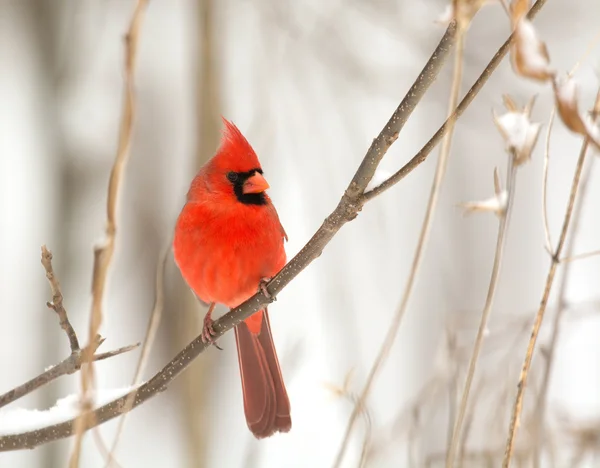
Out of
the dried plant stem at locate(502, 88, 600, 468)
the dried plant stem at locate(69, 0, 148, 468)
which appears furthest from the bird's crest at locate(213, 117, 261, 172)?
the dried plant stem at locate(69, 0, 148, 468)

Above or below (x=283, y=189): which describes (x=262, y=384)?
below

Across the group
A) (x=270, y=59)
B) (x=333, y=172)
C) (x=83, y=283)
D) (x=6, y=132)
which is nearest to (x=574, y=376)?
(x=333, y=172)

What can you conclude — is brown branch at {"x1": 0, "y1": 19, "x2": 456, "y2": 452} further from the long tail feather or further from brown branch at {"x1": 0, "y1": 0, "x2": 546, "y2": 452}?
the long tail feather

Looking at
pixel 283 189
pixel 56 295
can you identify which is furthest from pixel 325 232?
pixel 283 189

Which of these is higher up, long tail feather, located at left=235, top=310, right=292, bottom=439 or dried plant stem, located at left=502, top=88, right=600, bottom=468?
long tail feather, located at left=235, top=310, right=292, bottom=439

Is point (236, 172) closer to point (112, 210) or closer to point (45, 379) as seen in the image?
point (45, 379)
